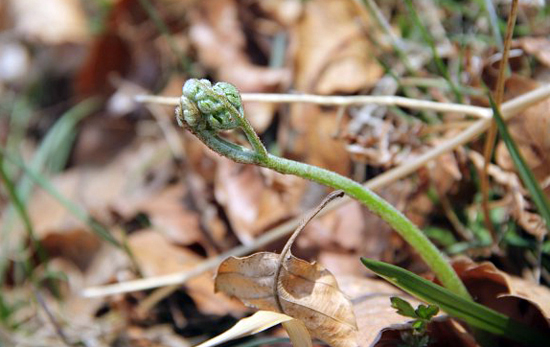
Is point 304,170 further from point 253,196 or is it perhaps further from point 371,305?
point 253,196

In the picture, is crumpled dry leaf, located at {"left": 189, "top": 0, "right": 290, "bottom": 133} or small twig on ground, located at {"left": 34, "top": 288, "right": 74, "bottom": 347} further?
crumpled dry leaf, located at {"left": 189, "top": 0, "right": 290, "bottom": 133}

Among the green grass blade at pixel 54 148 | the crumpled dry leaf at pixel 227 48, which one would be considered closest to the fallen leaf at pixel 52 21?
the green grass blade at pixel 54 148

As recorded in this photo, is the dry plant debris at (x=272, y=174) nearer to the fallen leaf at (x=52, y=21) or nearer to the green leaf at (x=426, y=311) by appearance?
the green leaf at (x=426, y=311)

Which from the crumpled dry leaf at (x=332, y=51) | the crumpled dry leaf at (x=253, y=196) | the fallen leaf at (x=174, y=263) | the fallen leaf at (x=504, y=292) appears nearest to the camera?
the fallen leaf at (x=504, y=292)

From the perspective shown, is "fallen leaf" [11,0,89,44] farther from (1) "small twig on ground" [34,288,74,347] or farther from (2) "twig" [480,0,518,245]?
(2) "twig" [480,0,518,245]

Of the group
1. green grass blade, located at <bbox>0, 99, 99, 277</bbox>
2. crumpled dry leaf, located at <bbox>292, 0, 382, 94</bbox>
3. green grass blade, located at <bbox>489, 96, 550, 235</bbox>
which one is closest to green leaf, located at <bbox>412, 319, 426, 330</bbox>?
green grass blade, located at <bbox>489, 96, 550, 235</bbox>
